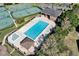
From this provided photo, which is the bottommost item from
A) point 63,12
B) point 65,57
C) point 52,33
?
point 65,57

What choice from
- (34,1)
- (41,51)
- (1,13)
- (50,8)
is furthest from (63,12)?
(1,13)

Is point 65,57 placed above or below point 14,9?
below

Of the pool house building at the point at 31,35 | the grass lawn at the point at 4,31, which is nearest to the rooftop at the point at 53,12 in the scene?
the pool house building at the point at 31,35

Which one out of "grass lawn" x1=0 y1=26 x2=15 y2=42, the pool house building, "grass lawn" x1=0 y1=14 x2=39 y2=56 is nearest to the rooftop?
the pool house building

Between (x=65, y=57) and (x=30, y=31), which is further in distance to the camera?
(x=30, y=31)

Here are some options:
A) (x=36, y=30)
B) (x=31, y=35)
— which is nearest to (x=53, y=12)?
(x=36, y=30)

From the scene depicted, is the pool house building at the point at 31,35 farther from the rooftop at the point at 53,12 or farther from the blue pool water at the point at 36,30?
the rooftop at the point at 53,12

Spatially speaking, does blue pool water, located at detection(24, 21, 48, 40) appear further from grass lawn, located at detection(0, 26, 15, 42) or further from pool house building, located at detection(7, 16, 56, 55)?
grass lawn, located at detection(0, 26, 15, 42)

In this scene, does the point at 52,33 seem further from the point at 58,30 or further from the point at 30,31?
the point at 30,31

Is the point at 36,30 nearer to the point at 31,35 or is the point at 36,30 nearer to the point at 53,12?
the point at 31,35
